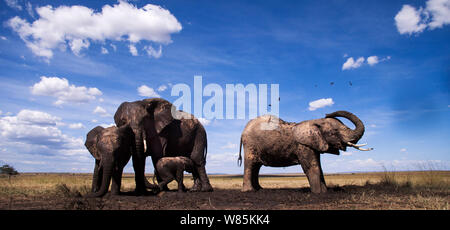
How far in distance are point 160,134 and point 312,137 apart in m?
6.24

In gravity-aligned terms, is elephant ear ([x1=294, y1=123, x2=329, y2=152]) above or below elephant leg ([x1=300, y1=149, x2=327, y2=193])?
above

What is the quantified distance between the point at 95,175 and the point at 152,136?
2738 mm

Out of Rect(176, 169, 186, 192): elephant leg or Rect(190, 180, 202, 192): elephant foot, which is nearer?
Rect(176, 169, 186, 192): elephant leg

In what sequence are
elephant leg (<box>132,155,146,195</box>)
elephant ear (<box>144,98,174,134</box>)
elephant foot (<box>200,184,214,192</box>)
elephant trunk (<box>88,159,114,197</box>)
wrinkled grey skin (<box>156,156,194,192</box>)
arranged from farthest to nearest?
elephant foot (<box>200,184,214,192</box>), elephant ear (<box>144,98,174,134</box>), elephant leg (<box>132,155,146,195</box>), wrinkled grey skin (<box>156,156,194,192</box>), elephant trunk (<box>88,159,114,197</box>)

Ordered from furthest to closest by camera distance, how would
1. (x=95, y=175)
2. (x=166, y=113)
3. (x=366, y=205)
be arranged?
(x=166, y=113), (x=95, y=175), (x=366, y=205)

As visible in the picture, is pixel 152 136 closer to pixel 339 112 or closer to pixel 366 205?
pixel 339 112

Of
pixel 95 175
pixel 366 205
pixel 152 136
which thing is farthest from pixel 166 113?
pixel 366 205

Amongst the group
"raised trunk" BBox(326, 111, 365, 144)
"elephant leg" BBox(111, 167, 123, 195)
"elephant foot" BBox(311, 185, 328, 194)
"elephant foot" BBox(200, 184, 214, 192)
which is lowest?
"elephant foot" BBox(200, 184, 214, 192)

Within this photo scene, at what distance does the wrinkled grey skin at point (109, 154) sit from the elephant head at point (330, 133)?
6.36m

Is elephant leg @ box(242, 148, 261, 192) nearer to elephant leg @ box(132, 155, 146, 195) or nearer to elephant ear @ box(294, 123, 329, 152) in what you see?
elephant ear @ box(294, 123, 329, 152)

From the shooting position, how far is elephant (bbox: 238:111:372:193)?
1248 centimetres

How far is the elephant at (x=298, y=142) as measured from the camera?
12.5 meters

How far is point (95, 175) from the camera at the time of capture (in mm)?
12539

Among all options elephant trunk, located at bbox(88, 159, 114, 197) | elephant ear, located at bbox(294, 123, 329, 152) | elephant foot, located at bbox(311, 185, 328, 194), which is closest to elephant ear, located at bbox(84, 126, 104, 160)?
elephant trunk, located at bbox(88, 159, 114, 197)
